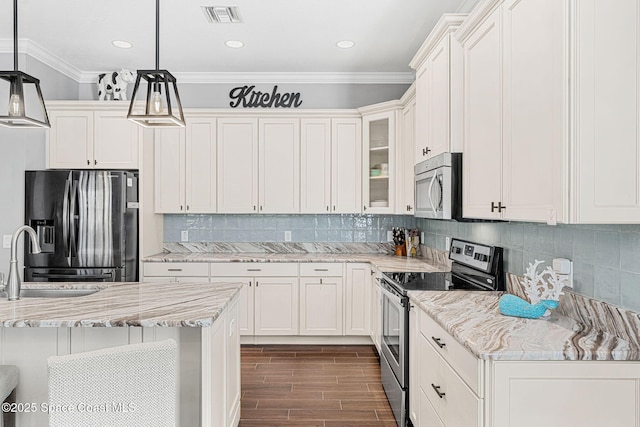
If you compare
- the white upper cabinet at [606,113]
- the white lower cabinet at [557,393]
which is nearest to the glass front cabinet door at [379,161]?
the white upper cabinet at [606,113]

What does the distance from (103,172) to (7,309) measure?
2.22m

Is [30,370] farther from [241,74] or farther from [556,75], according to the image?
[241,74]

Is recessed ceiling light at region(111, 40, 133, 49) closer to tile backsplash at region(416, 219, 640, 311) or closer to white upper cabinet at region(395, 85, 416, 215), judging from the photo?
white upper cabinet at region(395, 85, 416, 215)

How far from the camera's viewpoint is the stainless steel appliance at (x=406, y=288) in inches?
103

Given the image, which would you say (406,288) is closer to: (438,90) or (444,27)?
(438,90)

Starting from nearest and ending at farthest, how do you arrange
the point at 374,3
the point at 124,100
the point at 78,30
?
1. the point at 374,3
2. the point at 78,30
3. the point at 124,100

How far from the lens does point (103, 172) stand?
4027 millimetres

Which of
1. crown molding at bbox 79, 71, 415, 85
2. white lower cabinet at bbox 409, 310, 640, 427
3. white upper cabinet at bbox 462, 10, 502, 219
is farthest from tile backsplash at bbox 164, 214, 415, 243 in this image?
white lower cabinet at bbox 409, 310, 640, 427

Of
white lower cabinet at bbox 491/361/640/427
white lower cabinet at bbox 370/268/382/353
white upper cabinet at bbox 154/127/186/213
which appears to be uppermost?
white upper cabinet at bbox 154/127/186/213

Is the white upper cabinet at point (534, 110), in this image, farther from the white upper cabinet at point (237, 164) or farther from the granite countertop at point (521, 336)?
the white upper cabinet at point (237, 164)

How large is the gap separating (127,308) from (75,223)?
2.35m

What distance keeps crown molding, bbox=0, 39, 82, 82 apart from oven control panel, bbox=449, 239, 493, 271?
13.2 ft

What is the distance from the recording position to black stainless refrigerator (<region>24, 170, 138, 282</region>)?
3.97 metres

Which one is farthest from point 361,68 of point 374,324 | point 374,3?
point 374,324
